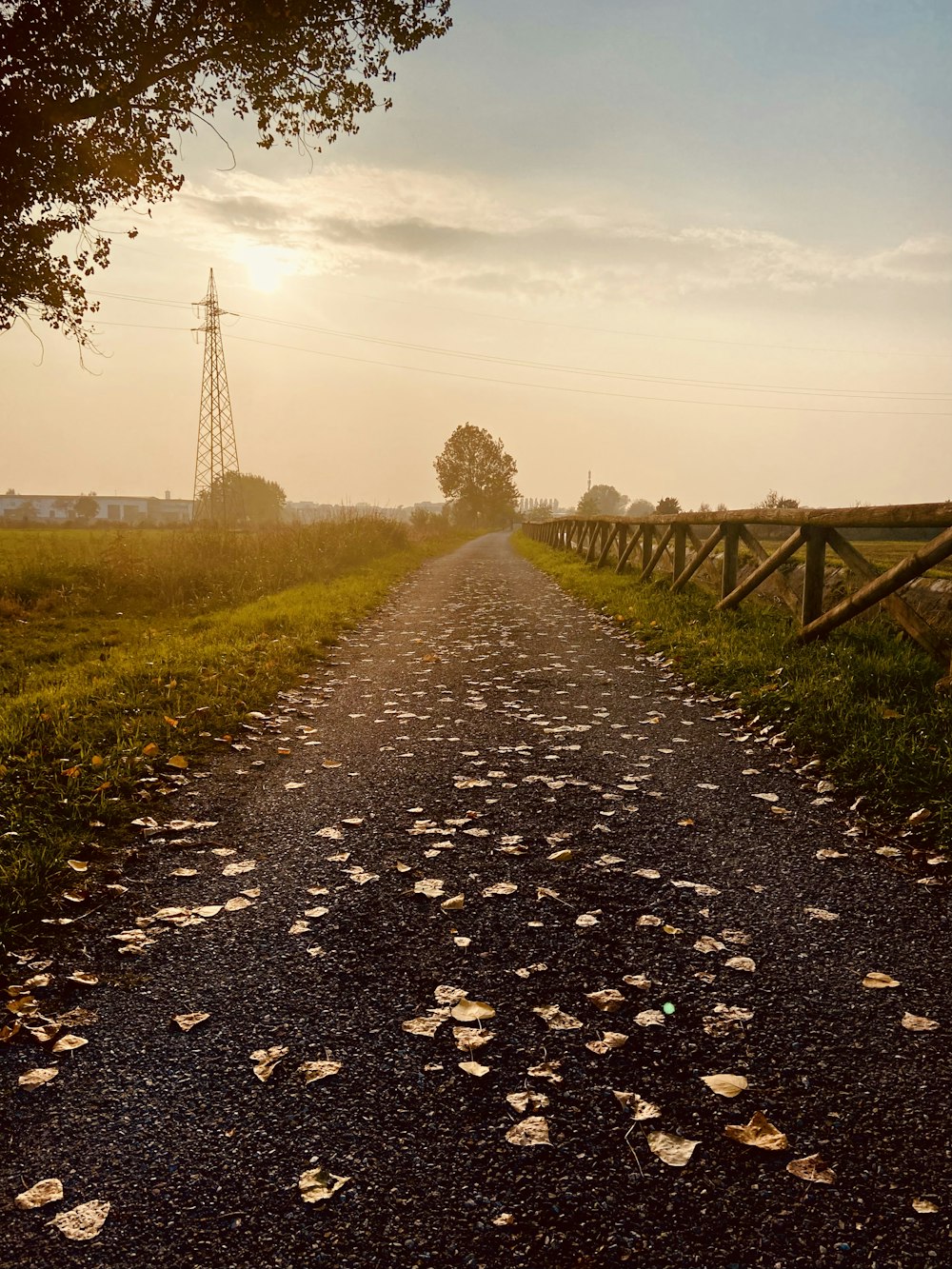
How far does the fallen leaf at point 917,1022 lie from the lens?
2664 millimetres

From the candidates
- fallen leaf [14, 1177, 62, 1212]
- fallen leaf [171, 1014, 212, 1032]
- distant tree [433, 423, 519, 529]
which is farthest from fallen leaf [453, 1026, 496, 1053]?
distant tree [433, 423, 519, 529]

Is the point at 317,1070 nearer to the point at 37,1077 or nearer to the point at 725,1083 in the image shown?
the point at 37,1077

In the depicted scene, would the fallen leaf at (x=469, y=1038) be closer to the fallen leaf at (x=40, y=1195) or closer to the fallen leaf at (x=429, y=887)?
the fallen leaf at (x=429, y=887)

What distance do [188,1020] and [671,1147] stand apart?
172cm

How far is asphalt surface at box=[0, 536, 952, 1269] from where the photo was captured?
1956mm

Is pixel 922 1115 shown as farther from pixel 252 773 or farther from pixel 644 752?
pixel 252 773

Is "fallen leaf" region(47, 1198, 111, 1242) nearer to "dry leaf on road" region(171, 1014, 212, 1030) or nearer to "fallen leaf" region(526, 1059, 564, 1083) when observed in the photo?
"dry leaf on road" region(171, 1014, 212, 1030)

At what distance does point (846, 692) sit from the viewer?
6.17 metres

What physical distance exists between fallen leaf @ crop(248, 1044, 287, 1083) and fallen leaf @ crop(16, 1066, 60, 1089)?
644 mm

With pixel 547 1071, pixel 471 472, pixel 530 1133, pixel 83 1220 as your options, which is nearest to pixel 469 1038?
pixel 547 1071

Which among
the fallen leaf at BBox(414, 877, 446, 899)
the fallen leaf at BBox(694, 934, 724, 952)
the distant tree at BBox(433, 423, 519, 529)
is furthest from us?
the distant tree at BBox(433, 423, 519, 529)

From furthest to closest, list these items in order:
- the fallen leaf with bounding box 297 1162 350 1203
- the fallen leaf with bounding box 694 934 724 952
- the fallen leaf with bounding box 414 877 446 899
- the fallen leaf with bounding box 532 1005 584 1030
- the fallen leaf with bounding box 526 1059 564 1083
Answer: the fallen leaf with bounding box 414 877 446 899 < the fallen leaf with bounding box 694 934 724 952 < the fallen leaf with bounding box 532 1005 584 1030 < the fallen leaf with bounding box 526 1059 564 1083 < the fallen leaf with bounding box 297 1162 350 1203

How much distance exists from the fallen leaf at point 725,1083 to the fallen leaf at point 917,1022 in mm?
704

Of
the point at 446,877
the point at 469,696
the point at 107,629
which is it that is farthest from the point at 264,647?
the point at 446,877
